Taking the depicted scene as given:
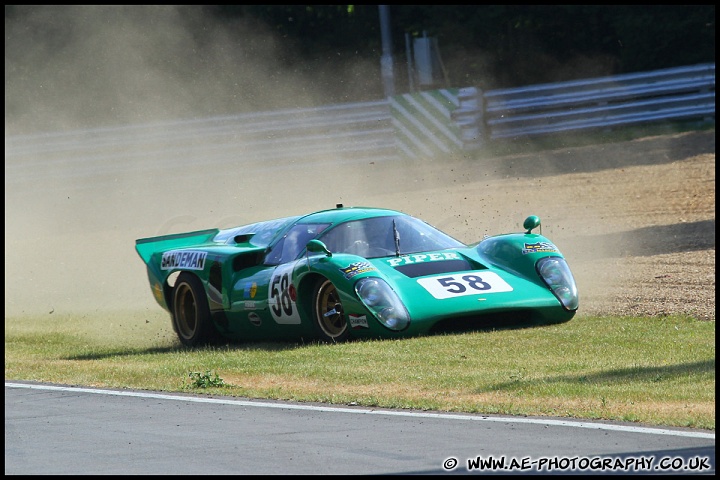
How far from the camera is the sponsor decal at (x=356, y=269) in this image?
11.4m

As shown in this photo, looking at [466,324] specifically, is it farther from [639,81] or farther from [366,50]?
[366,50]

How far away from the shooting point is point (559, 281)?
12.0m

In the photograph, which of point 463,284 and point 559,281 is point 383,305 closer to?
point 463,284

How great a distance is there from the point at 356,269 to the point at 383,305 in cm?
43

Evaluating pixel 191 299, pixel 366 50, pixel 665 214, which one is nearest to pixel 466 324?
pixel 191 299

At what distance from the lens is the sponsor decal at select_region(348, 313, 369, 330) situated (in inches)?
444

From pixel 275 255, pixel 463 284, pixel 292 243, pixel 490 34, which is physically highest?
pixel 490 34

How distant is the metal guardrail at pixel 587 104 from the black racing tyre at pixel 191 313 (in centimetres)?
1476

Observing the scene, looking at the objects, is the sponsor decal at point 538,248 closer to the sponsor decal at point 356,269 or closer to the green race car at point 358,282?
the green race car at point 358,282

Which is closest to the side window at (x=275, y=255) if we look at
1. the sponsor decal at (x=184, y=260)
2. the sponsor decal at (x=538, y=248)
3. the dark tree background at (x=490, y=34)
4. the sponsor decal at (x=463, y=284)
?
the sponsor decal at (x=184, y=260)

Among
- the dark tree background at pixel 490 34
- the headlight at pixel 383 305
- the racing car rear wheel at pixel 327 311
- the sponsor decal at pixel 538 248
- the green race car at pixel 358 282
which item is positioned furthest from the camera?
the dark tree background at pixel 490 34

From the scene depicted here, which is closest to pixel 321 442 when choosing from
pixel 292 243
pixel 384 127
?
pixel 292 243

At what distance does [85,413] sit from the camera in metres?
8.48

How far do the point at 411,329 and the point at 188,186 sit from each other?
51.4 ft
